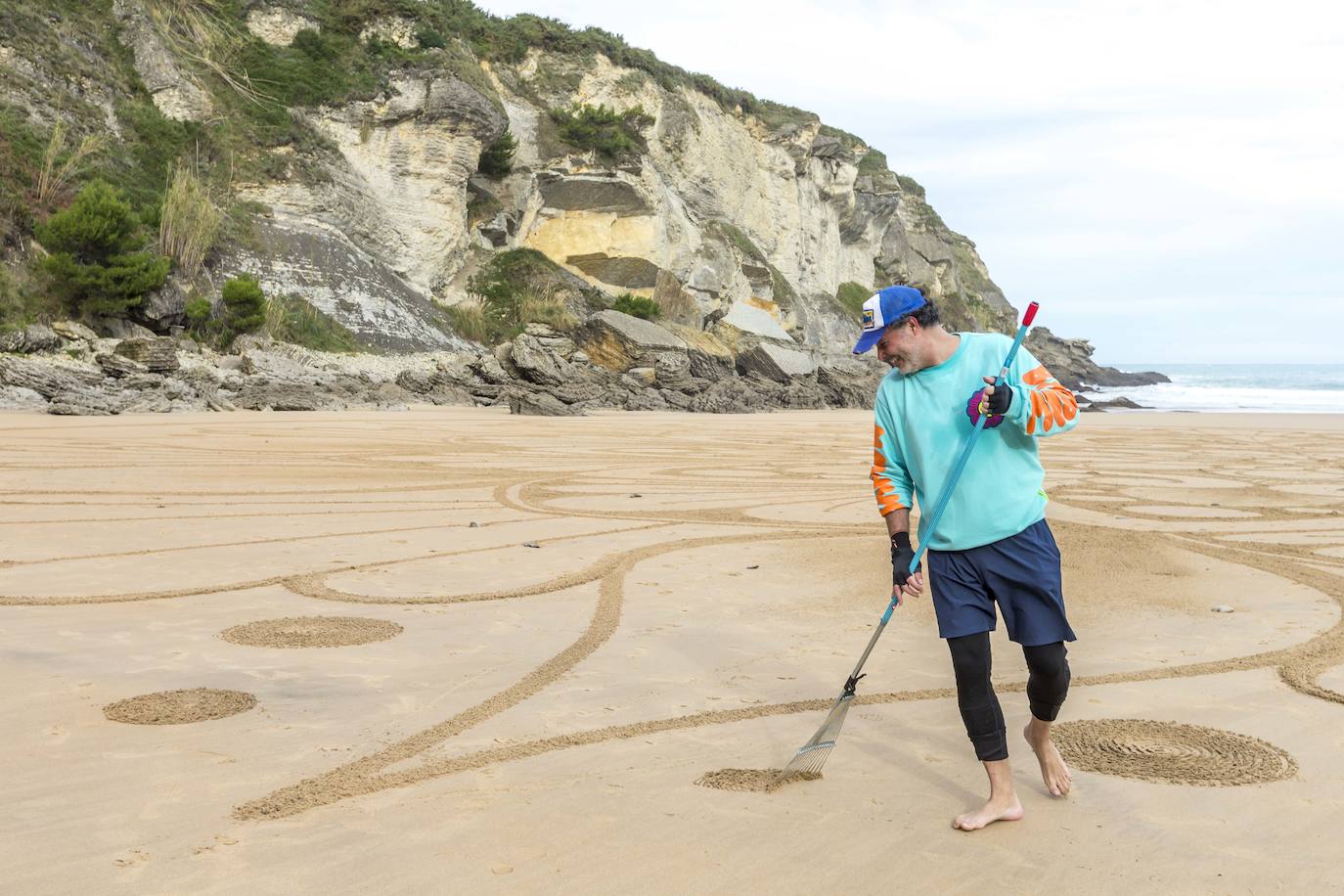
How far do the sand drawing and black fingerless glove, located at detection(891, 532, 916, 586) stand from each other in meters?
0.74

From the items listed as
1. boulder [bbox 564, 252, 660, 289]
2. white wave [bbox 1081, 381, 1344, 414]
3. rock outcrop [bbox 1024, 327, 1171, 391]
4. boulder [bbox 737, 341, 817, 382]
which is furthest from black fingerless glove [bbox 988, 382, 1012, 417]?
rock outcrop [bbox 1024, 327, 1171, 391]

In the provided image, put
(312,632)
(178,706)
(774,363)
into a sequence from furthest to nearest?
(774,363), (312,632), (178,706)

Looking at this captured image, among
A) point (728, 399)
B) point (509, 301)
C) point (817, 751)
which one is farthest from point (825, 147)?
point (817, 751)

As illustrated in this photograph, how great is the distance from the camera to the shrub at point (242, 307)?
26.3 m

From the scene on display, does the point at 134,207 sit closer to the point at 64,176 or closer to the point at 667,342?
the point at 64,176

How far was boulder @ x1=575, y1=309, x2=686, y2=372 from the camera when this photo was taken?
33281 mm

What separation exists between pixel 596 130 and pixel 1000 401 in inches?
1619

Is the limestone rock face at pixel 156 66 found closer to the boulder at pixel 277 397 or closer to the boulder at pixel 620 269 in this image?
the boulder at pixel 620 269

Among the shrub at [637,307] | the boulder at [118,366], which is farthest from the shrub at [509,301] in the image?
the boulder at [118,366]

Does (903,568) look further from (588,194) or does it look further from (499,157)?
(588,194)

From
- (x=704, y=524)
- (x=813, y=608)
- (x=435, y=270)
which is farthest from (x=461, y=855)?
(x=435, y=270)

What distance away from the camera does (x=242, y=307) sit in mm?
26797

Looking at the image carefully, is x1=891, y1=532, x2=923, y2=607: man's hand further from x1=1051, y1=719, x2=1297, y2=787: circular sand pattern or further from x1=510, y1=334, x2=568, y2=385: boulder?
x1=510, y1=334, x2=568, y2=385: boulder

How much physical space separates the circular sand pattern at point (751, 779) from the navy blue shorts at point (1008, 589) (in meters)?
0.67
